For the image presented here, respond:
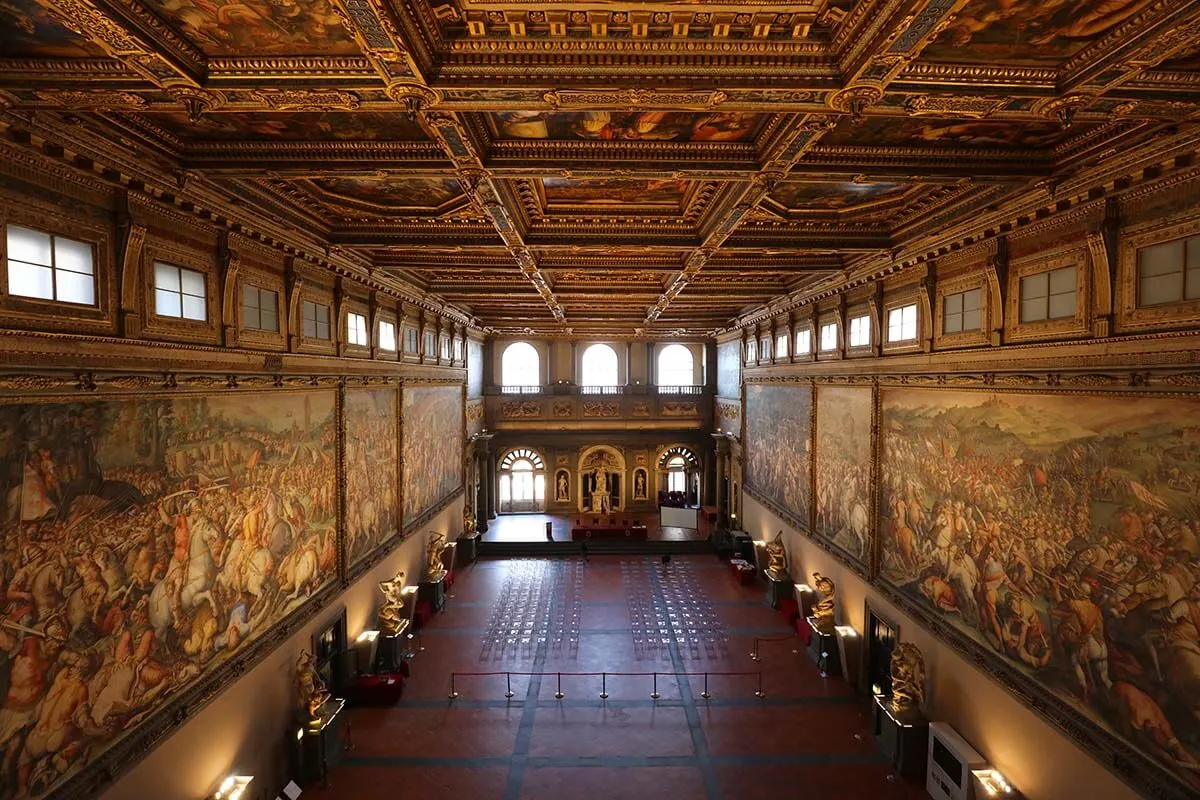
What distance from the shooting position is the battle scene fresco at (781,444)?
16.5 meters

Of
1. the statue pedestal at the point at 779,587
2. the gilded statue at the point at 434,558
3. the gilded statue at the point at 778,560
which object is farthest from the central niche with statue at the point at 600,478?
the statue pedestal at the point at 779,587

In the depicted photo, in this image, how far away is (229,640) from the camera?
8453 mm

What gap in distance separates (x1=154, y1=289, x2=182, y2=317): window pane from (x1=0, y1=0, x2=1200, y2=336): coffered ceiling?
4.87 ft

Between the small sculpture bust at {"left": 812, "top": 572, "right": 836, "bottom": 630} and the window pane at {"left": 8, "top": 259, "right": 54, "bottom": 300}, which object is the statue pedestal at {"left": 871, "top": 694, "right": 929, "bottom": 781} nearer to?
the small sculpture bust at {"left": 812, "top": 572, "right": 836, "bottom": 630}

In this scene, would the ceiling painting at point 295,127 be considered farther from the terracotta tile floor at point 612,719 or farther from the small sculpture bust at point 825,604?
the small sculpture bust at point 825,604

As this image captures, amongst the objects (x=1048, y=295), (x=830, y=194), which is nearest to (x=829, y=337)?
(x=830, y=194)

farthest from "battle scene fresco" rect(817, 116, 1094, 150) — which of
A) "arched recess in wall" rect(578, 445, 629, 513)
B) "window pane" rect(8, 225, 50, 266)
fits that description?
"arched recess in wall" rect(578, 445, 629, 513)

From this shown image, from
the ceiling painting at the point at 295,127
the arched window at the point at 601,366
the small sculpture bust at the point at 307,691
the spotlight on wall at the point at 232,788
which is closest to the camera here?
the ceiling painting at the point at 295,127

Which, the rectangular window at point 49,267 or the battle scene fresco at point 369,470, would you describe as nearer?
the rectangular window at point 49,267

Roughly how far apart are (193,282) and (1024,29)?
9.28 metres

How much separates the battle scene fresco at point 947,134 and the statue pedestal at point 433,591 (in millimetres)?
15456

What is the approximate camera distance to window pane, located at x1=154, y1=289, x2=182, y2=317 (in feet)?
23.5

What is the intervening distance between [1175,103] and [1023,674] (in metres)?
6.90

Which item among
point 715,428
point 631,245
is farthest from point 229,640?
point 715,428
